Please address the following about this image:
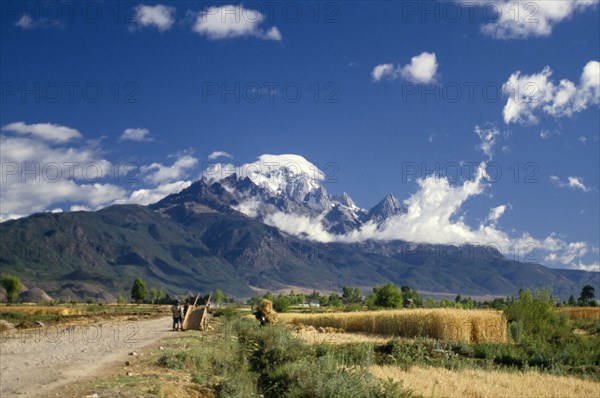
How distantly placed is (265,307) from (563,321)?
2482 centimetres

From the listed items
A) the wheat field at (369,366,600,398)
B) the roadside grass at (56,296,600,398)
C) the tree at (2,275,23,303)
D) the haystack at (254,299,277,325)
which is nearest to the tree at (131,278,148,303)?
the tree at (2,275,23,303)

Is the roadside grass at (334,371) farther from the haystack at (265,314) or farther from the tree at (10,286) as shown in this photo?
the tree at (10,286)

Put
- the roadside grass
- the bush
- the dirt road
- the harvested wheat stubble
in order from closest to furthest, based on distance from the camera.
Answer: the dirt road < the roadside grass < the harvested wheat stubble < the bush

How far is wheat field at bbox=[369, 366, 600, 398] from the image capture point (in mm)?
15383

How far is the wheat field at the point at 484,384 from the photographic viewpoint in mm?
15383

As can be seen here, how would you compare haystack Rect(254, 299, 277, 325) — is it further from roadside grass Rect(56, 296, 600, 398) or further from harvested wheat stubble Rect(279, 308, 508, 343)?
harvested wheat stubble Rect(279, 308, 508, 343)

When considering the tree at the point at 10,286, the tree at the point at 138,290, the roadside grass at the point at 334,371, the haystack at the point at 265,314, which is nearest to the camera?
the roadside grass at the point at 334,371

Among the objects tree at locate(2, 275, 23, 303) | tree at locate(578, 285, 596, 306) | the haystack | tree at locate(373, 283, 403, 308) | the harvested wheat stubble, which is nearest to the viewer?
the haystack

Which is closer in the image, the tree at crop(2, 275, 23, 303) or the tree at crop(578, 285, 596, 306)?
the tree at crop(578, 285, 596, 306)

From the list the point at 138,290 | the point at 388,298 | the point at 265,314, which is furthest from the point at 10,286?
the point at 265,314

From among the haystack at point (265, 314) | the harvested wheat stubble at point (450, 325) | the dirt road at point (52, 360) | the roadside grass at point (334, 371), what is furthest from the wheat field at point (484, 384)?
the harvested wheat stubble at point (450, 325)

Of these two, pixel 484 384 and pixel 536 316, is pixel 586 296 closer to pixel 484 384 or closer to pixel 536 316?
pixel 536 316

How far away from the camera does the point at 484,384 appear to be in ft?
55.0

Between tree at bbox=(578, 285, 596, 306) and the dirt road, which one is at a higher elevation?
the dirt road
